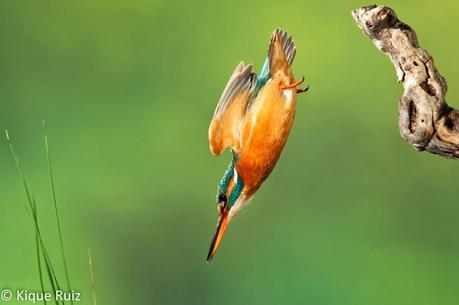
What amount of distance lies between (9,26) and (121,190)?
0.59m

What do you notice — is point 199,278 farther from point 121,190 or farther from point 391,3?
point 391,3

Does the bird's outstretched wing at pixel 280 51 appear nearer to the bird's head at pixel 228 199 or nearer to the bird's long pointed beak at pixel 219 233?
the bird's head at pixel 228 199

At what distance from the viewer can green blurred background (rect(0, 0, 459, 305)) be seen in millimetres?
2182

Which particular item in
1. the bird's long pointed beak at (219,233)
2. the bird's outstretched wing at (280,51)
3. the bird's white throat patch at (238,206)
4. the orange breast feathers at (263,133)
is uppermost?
the bird's outstretched wing at (280,51)

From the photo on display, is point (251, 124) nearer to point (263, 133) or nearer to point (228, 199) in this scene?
point (263, 133)

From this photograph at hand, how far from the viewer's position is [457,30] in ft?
7.20

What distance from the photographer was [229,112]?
85.9 inches

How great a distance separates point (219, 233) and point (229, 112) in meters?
0.35

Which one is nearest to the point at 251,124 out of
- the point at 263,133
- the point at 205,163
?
the point at 263,133

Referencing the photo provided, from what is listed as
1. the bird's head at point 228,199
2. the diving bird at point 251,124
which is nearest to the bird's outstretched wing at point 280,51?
the diving bird at point 251,124

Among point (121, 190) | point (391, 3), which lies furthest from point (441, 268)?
point (121, 190)

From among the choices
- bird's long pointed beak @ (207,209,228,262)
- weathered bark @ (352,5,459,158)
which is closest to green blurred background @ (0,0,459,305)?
bird's long pointed beak @ (207,209,228,262)

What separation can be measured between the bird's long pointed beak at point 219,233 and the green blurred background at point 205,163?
2 cm

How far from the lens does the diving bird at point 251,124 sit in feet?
7.07
